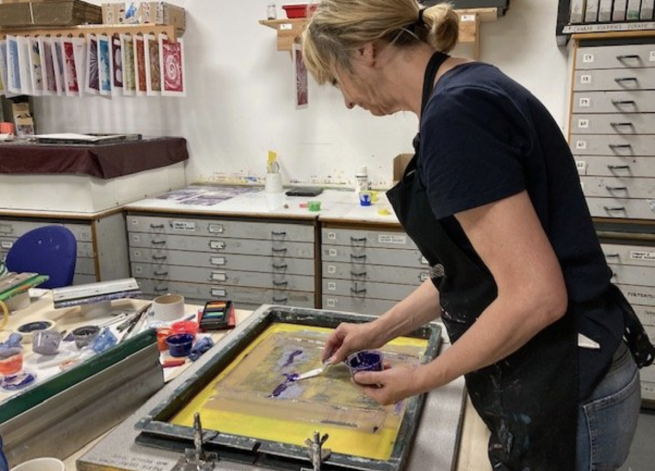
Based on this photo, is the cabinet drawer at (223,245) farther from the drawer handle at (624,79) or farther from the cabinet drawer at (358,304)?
the drawer handle at (624,79)

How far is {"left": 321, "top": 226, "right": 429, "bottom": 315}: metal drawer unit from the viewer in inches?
105

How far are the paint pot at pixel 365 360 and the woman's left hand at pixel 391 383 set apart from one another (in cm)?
19

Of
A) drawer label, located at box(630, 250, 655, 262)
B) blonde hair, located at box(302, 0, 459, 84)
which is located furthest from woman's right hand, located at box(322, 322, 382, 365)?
drawer label, located at box(630, 250, 655, 262)

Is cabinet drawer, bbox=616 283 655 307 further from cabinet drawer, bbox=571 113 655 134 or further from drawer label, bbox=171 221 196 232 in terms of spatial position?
drawer label, bbox=171 221 196 232

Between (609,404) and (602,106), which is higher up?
(602,106)

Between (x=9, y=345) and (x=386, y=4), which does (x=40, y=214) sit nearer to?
(x=9, y=345)

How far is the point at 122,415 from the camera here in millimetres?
1107

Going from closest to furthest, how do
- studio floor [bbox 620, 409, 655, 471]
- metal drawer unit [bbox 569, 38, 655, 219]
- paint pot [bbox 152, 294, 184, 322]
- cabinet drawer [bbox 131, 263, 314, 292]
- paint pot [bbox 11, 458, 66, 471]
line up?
paint pot [bbox 11, 458, 66, 471] < paint pot [bbox 152, 294, 184, 322] < studio floor [bbox 620, 409, 655, 471] < metal drawer unit [bbox 569, 38, 655, 219] < cabinet drawer [bbox 131, 263, 314, 292]

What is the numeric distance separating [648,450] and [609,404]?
1764 mm

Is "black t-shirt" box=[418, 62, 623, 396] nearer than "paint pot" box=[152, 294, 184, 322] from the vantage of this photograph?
Yes

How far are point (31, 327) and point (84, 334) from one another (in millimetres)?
180

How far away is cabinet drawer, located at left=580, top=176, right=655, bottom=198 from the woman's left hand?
1.88m

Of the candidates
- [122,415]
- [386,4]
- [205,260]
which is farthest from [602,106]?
[122,415]

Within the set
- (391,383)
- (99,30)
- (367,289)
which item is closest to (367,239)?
(367,289)
